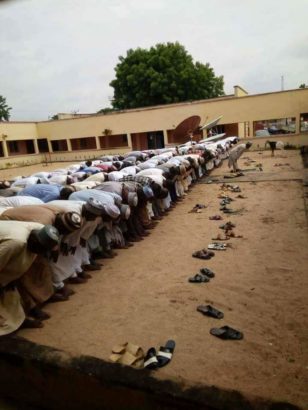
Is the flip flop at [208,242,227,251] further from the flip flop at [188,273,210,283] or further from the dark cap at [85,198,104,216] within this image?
the dark cap at [85,198,104,216]

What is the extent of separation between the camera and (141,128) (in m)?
29.8

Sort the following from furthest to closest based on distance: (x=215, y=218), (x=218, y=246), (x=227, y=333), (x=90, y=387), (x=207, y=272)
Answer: (x=215, y=218)
(x=218, y=246)
(x=207, y=272)
(x=227, y=333)
(x=90, y=387)

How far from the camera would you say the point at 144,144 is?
31.5 metres

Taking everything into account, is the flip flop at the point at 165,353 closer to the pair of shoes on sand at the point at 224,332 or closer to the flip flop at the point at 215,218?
the pair of shoes on sand at the point at 224,332

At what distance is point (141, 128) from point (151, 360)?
27.4m

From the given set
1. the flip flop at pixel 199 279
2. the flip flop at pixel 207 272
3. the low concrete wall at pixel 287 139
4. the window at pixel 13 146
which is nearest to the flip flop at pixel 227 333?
the flip flop at pixel 199 279

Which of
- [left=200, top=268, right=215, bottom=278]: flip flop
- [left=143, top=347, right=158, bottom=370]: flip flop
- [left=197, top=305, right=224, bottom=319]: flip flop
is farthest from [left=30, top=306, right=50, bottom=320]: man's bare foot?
[left=200, top=268, right=215, bottom=278]: flip flop

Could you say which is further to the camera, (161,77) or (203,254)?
(161,77)

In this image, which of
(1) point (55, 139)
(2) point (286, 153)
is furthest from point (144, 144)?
(2) point (286, 153)

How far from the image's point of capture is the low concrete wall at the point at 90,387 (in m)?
2.57

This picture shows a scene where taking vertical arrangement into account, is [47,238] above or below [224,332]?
above

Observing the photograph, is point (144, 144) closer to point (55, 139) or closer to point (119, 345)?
point (55, 139)

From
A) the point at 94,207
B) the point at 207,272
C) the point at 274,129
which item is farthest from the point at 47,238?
the point at 274,129

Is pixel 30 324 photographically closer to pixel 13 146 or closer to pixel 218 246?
pixel 218 246
